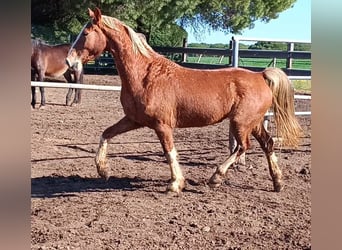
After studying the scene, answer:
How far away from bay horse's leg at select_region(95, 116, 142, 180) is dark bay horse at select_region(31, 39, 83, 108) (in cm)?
28

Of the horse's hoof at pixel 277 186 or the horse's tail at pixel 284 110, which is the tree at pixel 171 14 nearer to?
the horse's tail at pixel 284 110

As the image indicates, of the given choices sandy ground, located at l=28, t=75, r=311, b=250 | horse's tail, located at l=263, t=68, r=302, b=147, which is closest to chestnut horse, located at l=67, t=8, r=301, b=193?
horse's tail, located at l=263, t=68, r=302, b=147

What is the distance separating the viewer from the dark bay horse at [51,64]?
2299mm

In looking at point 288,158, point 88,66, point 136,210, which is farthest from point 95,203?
point 288,158

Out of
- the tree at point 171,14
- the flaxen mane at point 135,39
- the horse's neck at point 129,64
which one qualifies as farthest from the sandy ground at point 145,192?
the tree at point 171,14

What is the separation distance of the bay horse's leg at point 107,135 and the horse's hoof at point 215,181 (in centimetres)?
48

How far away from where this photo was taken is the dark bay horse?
2.30 m

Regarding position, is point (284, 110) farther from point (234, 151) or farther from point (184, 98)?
point (184, 98)

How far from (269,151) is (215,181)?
1.02ft

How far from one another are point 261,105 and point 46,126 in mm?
1236

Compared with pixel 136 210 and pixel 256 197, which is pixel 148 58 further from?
pixel 256 197

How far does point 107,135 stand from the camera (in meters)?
2.60

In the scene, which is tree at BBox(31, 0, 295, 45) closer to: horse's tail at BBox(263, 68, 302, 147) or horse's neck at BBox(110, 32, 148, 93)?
horse's neck at BBox(110, 32, 148, 93)
